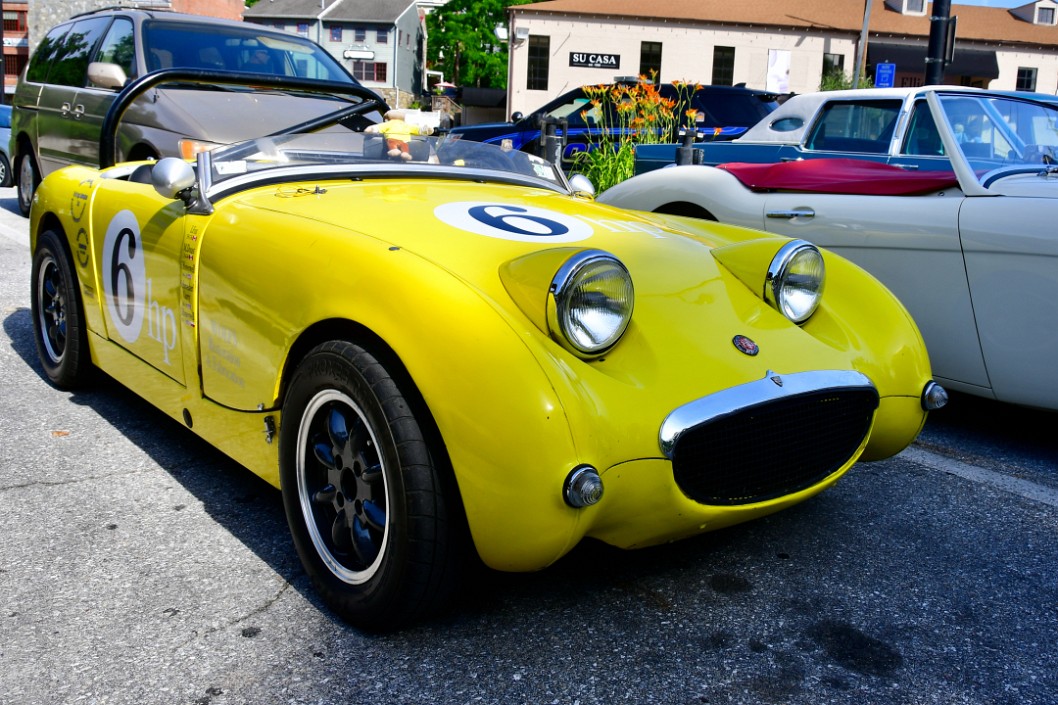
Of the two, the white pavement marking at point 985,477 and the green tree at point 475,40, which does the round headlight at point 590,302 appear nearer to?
the white pavement marking at point 985,477

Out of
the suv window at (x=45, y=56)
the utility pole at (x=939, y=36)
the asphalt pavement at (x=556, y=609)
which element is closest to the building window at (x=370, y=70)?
the suv window at (x=45, y=56)

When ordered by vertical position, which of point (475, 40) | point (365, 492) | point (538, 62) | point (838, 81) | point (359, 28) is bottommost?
point (365, 492)

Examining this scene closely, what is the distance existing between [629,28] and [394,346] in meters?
40.4

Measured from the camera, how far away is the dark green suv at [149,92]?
6.15 metres

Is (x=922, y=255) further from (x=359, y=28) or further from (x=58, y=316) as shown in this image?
(x=359, y=28)

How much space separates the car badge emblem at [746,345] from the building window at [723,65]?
134ft

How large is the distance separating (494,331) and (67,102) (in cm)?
709

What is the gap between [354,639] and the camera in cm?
225

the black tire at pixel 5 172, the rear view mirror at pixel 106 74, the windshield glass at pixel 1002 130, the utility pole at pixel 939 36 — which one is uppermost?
the utility pole at pixel 939 36

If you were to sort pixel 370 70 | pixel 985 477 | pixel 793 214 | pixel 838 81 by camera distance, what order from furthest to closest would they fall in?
pixel 370 70, pixel 838 81, pixel 793 214, pixel 985 477

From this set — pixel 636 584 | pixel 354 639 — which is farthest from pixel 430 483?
pixel 636 584

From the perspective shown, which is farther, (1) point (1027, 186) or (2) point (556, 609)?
(1) point (1027, 186)

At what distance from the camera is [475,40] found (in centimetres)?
5419

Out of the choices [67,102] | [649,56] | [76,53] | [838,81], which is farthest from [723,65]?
[67,102]
